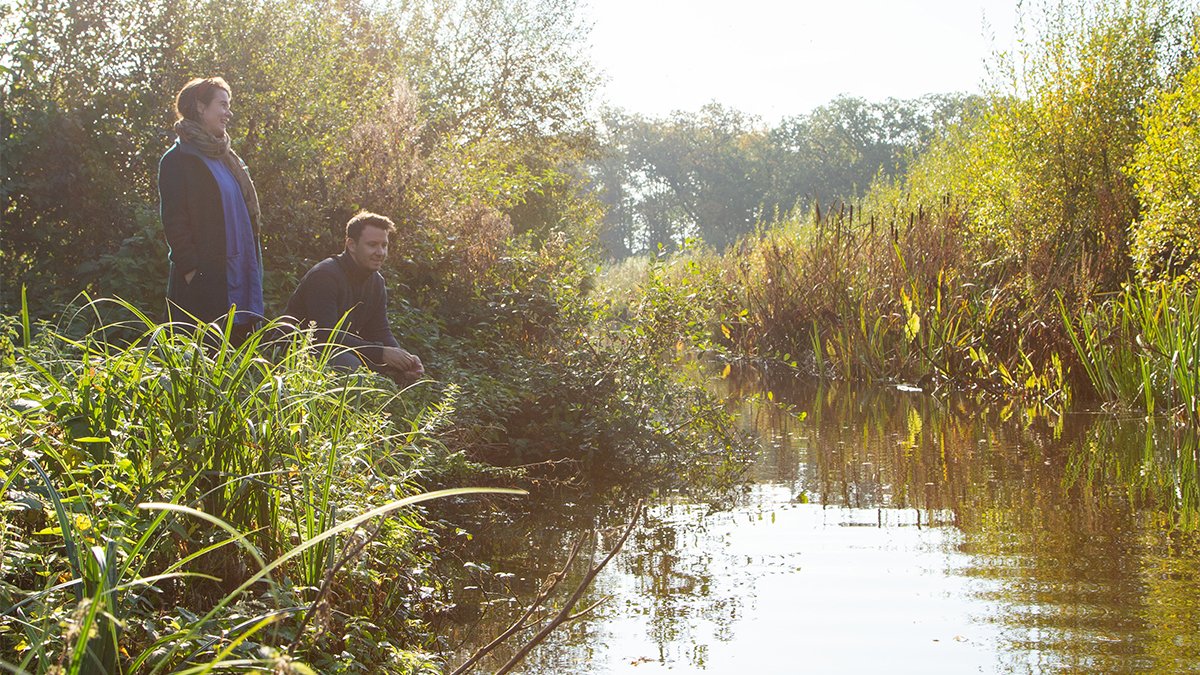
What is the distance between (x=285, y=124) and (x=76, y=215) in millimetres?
1793

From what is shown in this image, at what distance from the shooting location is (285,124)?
995cm

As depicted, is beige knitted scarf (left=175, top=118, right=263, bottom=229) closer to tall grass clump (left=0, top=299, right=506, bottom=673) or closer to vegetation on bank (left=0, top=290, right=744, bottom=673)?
vegetation on bank (left=0, top=290, right=744, bottom=673)

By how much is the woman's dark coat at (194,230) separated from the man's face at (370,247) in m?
0.92

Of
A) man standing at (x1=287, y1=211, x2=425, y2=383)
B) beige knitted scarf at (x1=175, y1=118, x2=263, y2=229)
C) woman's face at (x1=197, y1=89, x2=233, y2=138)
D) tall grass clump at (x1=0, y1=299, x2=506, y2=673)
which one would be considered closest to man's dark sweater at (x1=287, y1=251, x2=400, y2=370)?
man standing at (x1=287, y1=211, x2=425, y2=383)

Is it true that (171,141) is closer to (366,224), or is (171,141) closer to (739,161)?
(366,224)

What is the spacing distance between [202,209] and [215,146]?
0.30m

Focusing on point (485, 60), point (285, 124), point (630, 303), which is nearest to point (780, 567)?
point (630, 303)

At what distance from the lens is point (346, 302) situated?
250 inches

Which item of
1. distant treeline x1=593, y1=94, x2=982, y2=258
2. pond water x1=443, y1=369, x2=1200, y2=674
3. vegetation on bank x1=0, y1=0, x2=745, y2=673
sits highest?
distant treeline x1=593, y1=94, x2=982, y2=258

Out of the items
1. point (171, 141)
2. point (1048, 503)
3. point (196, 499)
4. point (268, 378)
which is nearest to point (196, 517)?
point (196, 499)

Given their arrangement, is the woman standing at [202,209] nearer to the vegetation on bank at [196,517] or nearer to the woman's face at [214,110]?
the woman's face at [214,110]

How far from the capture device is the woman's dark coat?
18.2 ft

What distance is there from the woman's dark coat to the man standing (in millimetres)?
649

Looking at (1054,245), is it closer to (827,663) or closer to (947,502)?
(947,502)
